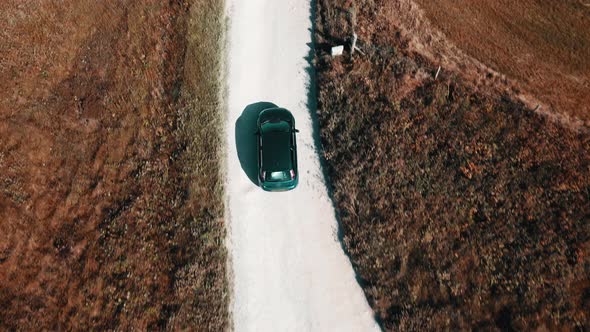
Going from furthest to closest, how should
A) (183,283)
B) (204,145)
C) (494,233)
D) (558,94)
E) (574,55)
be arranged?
(574,55)
(558,94)
(204,145)
(494,233)
(183,283)

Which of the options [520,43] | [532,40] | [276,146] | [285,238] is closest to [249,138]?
[276,146]

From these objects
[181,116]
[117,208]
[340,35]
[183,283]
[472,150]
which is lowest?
[183,283]

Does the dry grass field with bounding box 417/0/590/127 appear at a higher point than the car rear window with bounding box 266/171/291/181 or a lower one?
higher

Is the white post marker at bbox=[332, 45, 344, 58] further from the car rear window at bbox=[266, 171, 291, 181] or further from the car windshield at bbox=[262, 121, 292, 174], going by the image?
the car rear window at bbox=[266, 171, 291, 181]

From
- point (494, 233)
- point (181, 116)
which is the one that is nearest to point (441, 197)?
point (494, 233)

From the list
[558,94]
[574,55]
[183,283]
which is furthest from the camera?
[574,55]

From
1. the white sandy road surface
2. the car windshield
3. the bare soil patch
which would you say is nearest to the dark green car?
the car windshield

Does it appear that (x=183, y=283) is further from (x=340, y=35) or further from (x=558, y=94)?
(x=558, y=94)
